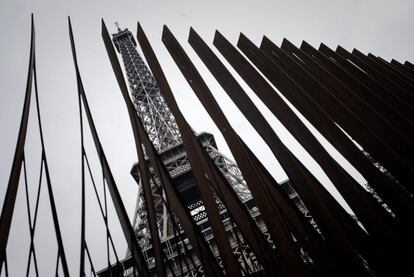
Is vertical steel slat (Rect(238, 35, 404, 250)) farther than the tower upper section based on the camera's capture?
No

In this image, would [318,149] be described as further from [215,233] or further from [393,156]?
[215,233]

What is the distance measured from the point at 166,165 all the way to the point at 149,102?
10873 millimetres

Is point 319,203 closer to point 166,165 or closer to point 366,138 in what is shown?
point 366,138

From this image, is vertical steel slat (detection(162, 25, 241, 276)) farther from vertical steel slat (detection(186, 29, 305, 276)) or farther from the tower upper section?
the tower upper section

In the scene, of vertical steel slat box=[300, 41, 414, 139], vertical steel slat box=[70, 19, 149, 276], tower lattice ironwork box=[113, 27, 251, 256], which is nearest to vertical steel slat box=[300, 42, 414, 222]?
vertical steel slat box=[300, 41, 414, 139]

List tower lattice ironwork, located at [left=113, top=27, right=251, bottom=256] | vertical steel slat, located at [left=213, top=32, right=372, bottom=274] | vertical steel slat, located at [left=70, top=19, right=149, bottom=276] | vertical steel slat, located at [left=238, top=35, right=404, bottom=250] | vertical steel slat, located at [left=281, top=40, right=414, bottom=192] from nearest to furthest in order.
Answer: vertical steel slat, located at [left=213, top=32, right=372, bottom=274], vertical steel slat, located at [left=238, top=35, right=404, bottom=250], vertical steel slat, located at [left=281, top=40, right=414, bottom=192], vertical steel slat, located at [left=70, top=19, right=149, bottom=276], tower lattice ironwork, located at [left=113, top=27, right=251, bottom=256]

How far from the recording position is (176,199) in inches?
73.0

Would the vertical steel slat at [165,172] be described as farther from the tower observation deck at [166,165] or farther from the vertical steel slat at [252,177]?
the tower observation deck at [166,165]

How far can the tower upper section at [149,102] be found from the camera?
85.5ft

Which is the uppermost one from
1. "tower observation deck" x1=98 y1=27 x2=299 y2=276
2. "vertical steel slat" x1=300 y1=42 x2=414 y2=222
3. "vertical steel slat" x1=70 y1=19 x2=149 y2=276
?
"tower observation deck" x1=98 y1=27 x2=299 y2=276

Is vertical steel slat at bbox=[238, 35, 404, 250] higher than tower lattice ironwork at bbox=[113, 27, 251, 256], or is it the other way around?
tower lattice ironwork at bbox=[113, 27, 251, 256]

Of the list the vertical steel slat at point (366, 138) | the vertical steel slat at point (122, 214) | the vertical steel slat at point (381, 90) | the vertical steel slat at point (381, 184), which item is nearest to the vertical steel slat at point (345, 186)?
the vertical steel slat at point (381, 184)

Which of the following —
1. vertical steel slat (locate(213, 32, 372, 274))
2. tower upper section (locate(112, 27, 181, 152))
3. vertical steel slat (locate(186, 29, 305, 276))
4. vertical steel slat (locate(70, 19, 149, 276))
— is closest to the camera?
vertical steel slat (locate(186, 29, 305, 276))

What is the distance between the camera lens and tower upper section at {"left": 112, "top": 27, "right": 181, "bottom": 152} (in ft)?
85.5
